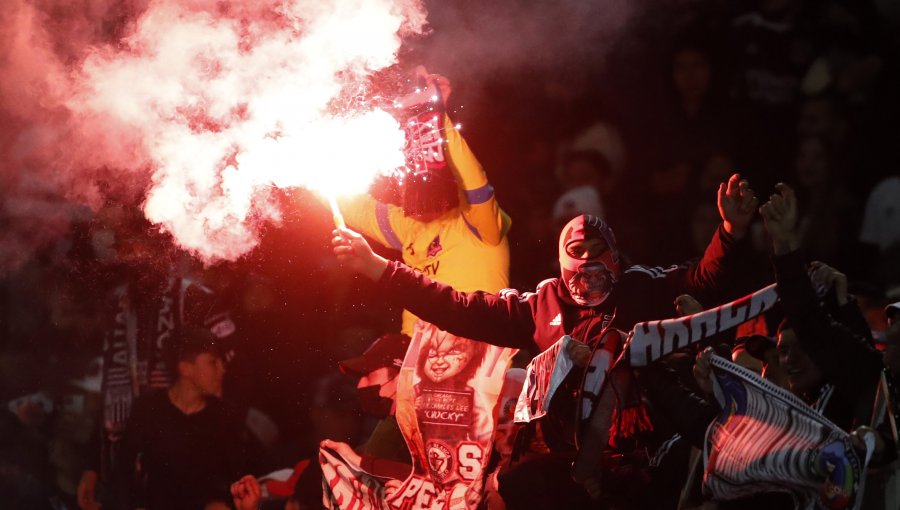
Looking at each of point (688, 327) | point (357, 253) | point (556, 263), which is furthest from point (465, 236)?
point (688, 327)

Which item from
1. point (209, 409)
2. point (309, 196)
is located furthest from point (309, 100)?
point (209, 409)

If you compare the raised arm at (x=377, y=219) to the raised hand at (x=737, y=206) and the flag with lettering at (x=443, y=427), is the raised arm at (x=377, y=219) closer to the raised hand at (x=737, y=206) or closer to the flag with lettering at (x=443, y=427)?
the flag with lettering at (x=443, y=427)

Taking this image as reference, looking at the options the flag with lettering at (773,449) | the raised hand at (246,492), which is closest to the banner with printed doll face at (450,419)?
the raised hand at (246,492)

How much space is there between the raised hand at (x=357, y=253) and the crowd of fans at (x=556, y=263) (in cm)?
88

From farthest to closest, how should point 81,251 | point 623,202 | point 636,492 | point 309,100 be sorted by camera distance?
point 81,251, point 309,100, point 623,202, point 636,492

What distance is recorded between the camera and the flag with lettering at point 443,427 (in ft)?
15.9

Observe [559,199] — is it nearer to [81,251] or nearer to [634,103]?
[634,103]

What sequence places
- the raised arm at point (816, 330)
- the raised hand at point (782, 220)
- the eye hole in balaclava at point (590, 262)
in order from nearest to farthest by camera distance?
the raised arm at point (816, 330) → the raised hand at point (782, 220) → the eye hole in balaclava at point (590, 262)

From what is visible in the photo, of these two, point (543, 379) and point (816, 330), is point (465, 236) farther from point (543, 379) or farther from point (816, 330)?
point (816, 330)

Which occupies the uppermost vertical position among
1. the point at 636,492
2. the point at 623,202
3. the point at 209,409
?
the point at 623,202

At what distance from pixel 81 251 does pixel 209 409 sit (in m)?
1.73

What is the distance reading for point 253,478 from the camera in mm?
5910

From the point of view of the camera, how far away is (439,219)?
5.23 meters

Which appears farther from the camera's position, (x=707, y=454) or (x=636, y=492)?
(x=636, y=492)
